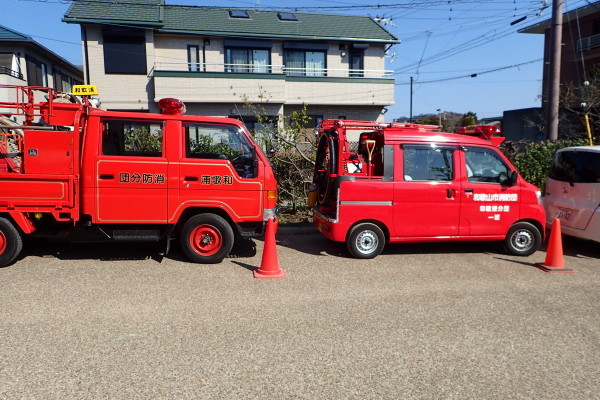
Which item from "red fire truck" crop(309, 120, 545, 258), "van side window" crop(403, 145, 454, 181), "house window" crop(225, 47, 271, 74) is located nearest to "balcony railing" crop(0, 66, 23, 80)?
"house window" crop(225, 47, 271, 74)

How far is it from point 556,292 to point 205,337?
14.5ft

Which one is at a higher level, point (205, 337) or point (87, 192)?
point (87, 192)

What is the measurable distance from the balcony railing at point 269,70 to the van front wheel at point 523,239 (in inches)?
621

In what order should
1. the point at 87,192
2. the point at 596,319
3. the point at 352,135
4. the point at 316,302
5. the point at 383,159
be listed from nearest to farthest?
1. the point at 596,319
2. the point at 316,302
3. the point at 87,192
4. the point at 383,159
5. the point at 352,135

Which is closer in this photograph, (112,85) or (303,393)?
(303,393)

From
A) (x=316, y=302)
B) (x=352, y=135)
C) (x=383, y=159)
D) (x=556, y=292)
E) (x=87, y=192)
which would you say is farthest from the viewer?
(x=352, y=135)

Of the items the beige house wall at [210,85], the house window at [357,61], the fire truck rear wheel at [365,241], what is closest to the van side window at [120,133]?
the fire truck rear wheel at [365,241]

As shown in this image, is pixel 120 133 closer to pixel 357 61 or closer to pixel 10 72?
pixel 10 72

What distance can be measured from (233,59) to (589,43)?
20.9m

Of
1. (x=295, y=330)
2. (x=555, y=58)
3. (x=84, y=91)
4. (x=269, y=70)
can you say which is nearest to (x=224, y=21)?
(x=269, y=70)

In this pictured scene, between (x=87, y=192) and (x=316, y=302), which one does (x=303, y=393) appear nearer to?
(x=316, y=302)

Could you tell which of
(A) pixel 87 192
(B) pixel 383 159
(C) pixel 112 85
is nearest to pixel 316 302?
(B) pixel 383 159

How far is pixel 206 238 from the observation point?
21.7 ft

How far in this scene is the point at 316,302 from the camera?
16.9ft
